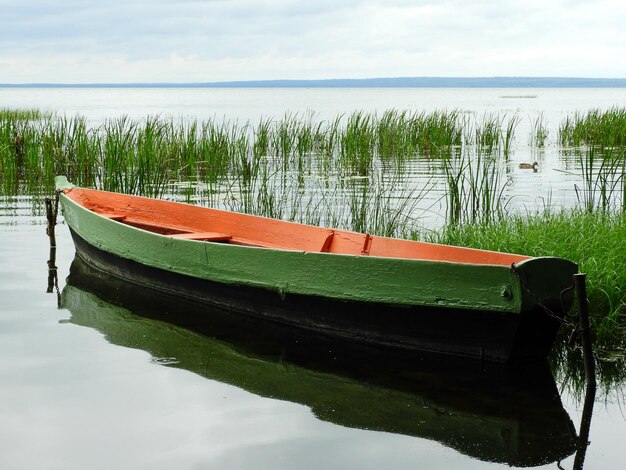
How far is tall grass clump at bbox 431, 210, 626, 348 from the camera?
18.4ft

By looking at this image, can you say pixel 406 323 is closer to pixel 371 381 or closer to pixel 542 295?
pixel 371 381

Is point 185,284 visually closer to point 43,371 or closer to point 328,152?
point 43,371

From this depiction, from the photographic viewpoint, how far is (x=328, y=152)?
1630 centimetres

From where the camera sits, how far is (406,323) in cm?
530

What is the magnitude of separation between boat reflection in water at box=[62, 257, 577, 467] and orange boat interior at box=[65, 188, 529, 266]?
80 cm

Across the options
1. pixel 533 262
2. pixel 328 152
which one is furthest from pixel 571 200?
pixel 533 262

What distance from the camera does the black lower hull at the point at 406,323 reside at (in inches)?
195

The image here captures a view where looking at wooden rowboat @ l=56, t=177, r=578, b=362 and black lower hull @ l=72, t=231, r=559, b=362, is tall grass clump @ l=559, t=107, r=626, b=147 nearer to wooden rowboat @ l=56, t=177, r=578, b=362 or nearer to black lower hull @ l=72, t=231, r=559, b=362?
wooden rowboat @ l=56, t=177, r=578, b=362

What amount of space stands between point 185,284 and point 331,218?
3.56 m

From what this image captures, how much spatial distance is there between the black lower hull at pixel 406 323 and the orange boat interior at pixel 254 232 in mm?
467

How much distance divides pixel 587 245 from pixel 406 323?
181 cm

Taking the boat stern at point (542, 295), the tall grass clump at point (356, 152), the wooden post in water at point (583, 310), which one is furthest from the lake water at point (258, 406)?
the tall grass clump at point (356, 152)

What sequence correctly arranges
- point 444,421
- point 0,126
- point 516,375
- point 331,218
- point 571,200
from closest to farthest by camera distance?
point 444,421, point 516,375, point 331,218, point 571,200, point 0,126

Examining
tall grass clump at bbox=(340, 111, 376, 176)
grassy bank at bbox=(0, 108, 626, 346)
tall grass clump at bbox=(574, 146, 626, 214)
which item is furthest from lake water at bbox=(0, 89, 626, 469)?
tall grass clump at bbox=(340, 111, 376, 176)
